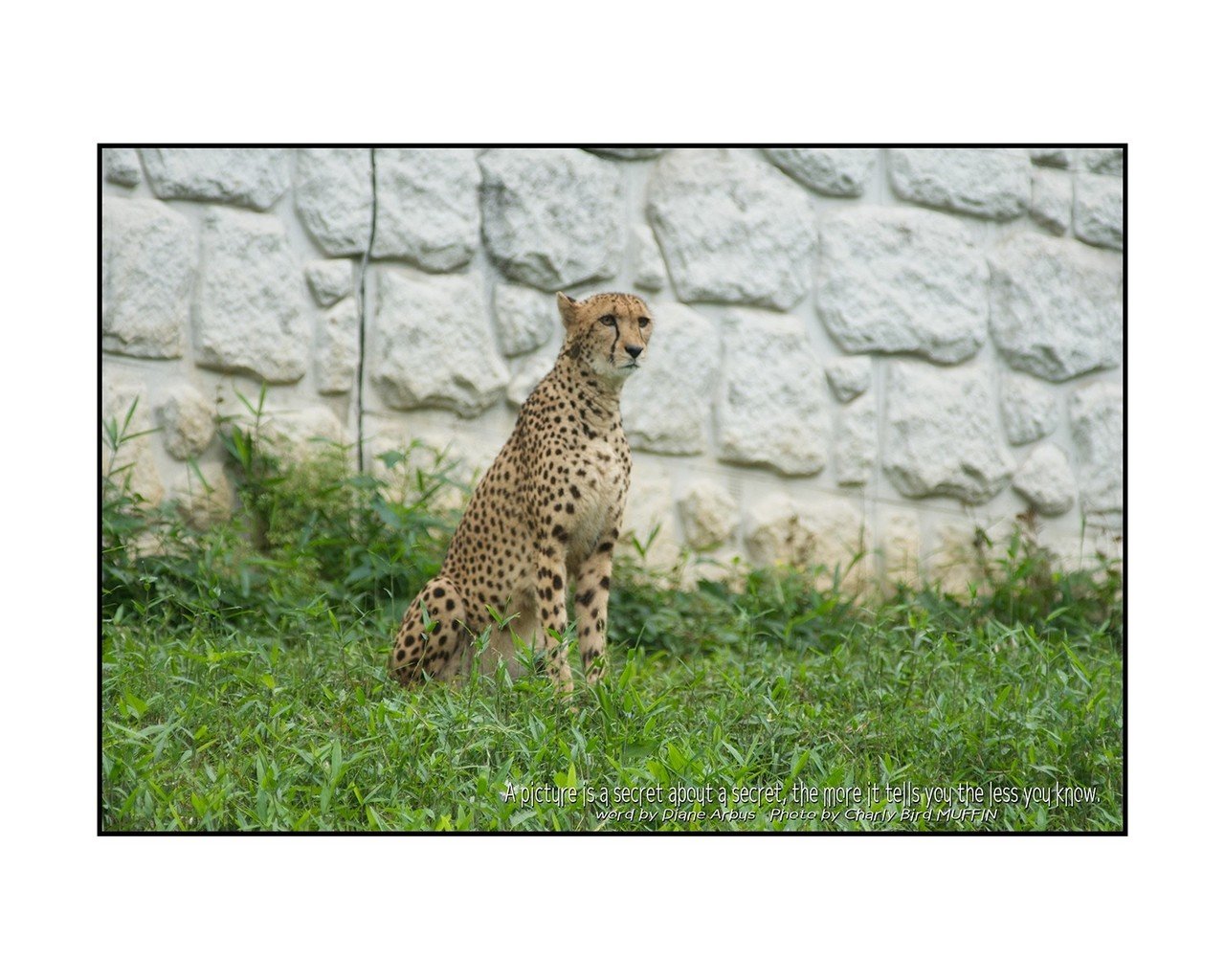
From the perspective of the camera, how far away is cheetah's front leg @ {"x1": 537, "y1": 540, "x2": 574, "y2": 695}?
2848 millimetres

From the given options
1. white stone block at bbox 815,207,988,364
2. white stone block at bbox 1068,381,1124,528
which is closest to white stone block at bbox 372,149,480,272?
white stone block at bbox 815,207,988,364

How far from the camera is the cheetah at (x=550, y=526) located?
9.71ft

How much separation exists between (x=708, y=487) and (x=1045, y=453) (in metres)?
1.44

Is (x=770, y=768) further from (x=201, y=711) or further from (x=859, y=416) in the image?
(x=859, y=416)

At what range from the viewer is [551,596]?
2.95 metres

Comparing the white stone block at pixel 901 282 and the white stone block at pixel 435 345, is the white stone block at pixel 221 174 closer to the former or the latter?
the white stone block at pixel 435 345

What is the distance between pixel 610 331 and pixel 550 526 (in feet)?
1.68

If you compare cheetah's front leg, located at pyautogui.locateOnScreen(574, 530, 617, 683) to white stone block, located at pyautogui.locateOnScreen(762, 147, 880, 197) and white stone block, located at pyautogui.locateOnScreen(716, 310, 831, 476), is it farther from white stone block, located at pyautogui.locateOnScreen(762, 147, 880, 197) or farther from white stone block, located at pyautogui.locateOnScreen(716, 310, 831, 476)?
white stone block, located at pyautogui.locateOnScreen(762, 147, 880, 197)

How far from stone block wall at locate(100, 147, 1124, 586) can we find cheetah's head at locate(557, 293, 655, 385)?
4.27 feet

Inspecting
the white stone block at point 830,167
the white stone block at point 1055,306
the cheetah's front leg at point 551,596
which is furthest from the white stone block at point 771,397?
the cheetah's front leg at point 551,596

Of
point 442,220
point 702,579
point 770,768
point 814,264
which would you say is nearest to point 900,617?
point 702,579

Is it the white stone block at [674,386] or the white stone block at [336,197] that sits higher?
the white stone block at [336,197]

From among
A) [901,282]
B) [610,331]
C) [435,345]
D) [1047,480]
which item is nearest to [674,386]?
[435,345]

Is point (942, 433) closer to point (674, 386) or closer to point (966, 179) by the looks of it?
point (966, 179)
